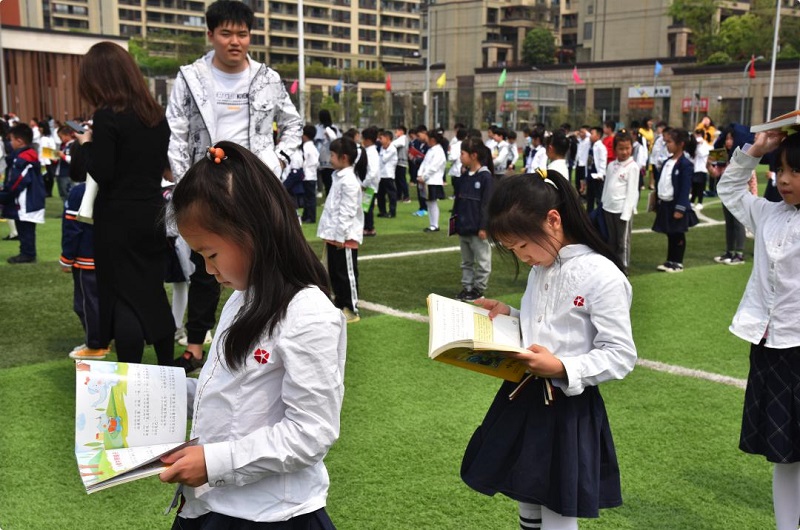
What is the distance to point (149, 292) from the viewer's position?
4.61 meters

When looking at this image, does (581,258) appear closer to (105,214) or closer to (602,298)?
(602,298)

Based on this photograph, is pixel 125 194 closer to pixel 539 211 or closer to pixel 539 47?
pixel 539 211

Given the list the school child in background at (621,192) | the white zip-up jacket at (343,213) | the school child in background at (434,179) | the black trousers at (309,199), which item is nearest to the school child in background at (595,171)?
the school child in background at (434,179)

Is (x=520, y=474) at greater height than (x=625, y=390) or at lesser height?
greater

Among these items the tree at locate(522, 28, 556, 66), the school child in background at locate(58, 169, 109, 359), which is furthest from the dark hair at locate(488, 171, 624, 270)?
the tree at locate(522, 28, 556, 66)

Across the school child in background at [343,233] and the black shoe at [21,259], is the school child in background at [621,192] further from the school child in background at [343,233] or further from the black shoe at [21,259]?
the black shoe at [21,259]

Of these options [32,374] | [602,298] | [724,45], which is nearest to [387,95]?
[724,45]

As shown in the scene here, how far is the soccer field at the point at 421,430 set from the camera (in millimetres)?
3637

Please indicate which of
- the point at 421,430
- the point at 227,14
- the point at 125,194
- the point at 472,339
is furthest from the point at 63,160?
the point at 472,339

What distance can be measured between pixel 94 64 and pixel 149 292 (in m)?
1.25

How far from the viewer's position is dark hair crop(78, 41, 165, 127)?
4.37 metres

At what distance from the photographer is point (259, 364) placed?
189cm

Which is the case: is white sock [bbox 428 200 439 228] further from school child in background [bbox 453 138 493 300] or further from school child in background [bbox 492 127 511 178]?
school child in background [bbox 453 138 493 300]

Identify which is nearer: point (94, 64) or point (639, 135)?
point (94, 64)
